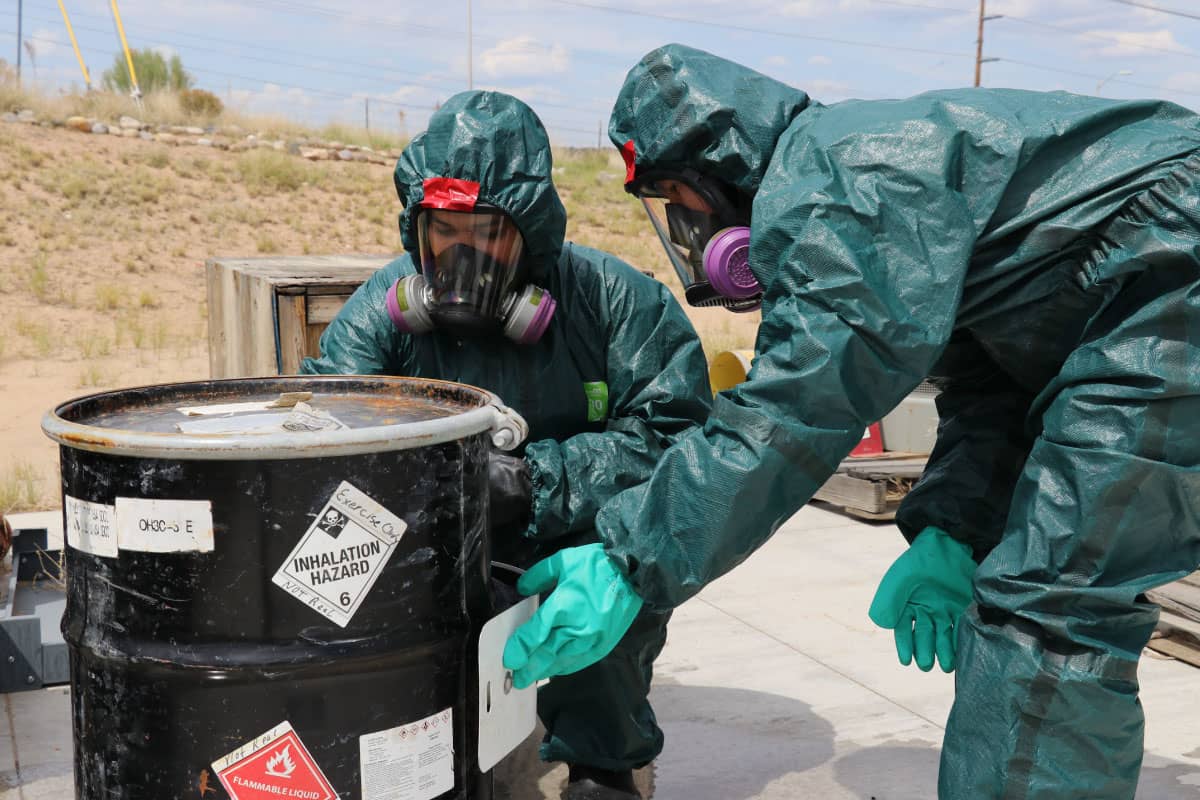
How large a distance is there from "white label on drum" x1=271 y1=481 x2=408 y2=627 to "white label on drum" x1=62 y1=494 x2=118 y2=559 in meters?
0.25

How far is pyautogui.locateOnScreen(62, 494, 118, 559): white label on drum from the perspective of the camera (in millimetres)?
1598

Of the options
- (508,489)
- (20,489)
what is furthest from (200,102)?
(508,489)

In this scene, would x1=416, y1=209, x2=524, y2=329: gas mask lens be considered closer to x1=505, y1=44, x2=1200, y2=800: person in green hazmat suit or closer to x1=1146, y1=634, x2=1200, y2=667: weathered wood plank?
x1=505, y1=44, x2=1200, y2=800: person in green hazmat suit

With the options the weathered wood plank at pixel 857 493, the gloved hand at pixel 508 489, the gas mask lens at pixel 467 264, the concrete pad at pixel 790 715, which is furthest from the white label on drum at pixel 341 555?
the weathered wood plank at pixel 857 493

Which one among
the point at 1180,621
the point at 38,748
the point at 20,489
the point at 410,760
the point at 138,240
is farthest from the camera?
the point at 138,240

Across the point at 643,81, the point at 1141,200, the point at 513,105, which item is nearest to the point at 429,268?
the point at 513,105

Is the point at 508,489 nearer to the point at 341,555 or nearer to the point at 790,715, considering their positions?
the point at 341,555

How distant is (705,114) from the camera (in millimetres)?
2008

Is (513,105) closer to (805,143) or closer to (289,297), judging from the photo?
(805,143)

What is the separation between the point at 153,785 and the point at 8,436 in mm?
8141

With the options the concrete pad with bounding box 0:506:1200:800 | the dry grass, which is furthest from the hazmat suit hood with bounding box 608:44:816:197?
the dry grass

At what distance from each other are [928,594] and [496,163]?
1.36m

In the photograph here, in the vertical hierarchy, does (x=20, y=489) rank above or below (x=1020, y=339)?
below

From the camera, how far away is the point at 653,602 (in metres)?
1.89
